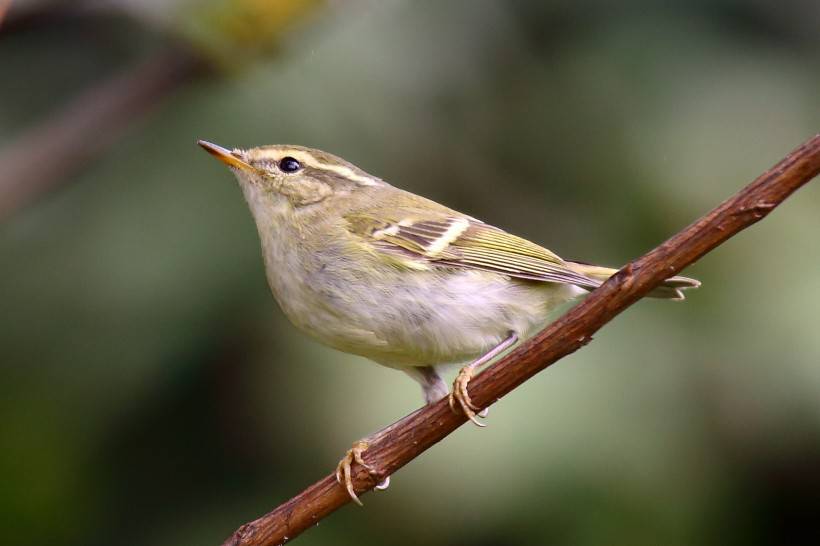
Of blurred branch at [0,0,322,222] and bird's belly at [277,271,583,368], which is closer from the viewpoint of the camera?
bird's belly at [277,271,583,368]

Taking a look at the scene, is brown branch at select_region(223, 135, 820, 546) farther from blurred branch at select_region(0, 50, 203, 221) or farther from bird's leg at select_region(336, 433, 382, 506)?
blurred branch at select_region(0, 50, 203, 221)

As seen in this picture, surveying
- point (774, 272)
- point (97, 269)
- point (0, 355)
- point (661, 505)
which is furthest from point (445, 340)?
point (0, 355)

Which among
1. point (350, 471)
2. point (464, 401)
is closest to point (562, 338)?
point (464, 401)

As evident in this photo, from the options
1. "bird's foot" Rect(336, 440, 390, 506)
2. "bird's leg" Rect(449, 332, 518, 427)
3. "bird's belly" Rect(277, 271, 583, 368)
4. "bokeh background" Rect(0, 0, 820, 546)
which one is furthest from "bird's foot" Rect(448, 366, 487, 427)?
"bokeh background" Rect(0, 0, 820, 546)

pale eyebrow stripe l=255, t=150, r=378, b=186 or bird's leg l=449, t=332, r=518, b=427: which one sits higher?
pale eyebrow stripe l=255, t=150, r=378, b=186

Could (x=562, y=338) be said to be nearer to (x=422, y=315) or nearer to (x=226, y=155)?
(x=422, y=315)

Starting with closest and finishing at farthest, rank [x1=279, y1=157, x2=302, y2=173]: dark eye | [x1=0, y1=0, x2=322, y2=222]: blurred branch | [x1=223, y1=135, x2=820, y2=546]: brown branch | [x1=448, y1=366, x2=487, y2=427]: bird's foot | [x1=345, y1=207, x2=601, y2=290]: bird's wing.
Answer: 1. [x1=223, y1=135, x2=820, y2=546]: brown branch
2. [x1=448, y1=366, x2=487, y2=427]: bird's foot
3. [x1=345, y1=207, x2=601, y2=290]: bird's wing
4. [x1=279, y1=157, x2=302, y2=173]: dark eye
5. [x1=0, y1=0, x2=322, y2=222]: blurred branch

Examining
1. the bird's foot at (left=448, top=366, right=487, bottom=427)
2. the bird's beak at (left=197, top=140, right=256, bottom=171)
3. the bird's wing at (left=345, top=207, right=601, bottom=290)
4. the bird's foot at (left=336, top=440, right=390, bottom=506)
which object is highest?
the bird's beak at (left=197, top=140, right=256, bottom=171)

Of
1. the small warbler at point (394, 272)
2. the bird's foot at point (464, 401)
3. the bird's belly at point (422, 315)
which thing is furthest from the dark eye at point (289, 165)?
the bird's foot at point (464, 401)
